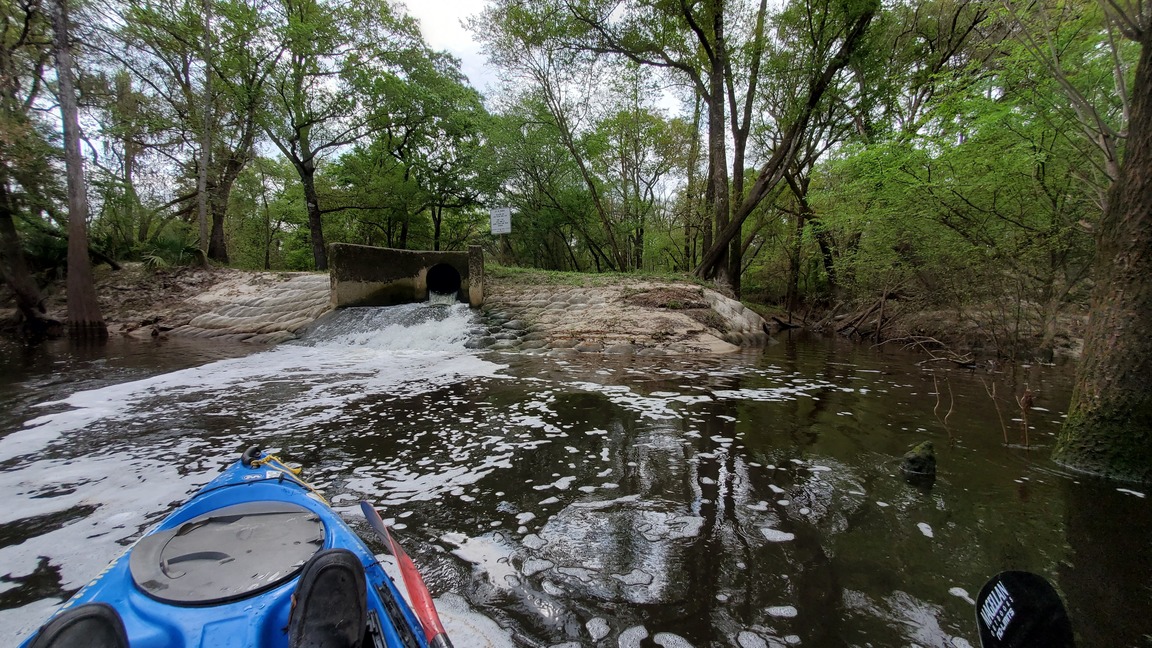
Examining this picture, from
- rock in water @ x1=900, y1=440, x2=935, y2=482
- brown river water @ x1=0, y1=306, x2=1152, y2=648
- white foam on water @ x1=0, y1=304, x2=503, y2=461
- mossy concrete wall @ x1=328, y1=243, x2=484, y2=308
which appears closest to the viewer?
brown river water @ x1=0, y1=306, x2=1152, y2=648

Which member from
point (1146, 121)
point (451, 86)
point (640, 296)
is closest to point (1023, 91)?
point (1146, 121)

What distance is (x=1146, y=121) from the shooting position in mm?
2863

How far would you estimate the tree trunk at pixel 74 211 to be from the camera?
10.0 metres

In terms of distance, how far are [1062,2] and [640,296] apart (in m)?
8.11

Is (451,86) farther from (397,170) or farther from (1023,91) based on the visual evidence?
(1023,91)

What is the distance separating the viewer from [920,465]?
3.34 m

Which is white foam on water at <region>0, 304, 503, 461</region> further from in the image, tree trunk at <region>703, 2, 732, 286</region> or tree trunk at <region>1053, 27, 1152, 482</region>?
tree trunk at <region>703, 2, 732, 286</region>

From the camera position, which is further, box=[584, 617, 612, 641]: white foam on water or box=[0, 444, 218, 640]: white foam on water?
box=[0, 444, 218, 640]: white foam on water

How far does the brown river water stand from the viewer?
6.43 ft

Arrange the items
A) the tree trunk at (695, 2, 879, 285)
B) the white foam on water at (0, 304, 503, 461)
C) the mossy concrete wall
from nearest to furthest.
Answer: the white foam on water at (0, 304, 503, 461)
the tree trunk at (695, 2, 879, 285)
the mossy concrete wall

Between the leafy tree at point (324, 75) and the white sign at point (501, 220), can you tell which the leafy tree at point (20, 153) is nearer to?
the leafy tree at point (324, 75)

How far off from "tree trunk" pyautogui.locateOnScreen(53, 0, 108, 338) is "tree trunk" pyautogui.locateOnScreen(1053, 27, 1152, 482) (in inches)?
684

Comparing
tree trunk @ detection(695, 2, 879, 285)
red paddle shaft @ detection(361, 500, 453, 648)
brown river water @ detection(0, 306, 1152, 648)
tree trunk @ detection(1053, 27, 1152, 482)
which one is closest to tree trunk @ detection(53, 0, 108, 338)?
brown river water @ detection(0, 306, 1152, 648)

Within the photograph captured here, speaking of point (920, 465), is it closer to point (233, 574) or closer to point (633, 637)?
point (633, 637)
